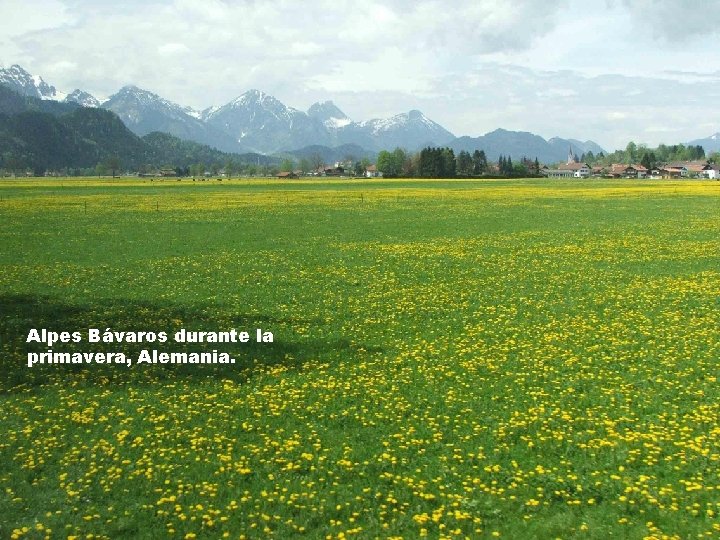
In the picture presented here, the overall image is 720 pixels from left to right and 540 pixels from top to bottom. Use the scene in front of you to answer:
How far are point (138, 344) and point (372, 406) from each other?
7657 millimetres

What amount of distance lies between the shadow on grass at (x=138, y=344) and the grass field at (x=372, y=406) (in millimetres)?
109

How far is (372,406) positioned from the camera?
520 inches

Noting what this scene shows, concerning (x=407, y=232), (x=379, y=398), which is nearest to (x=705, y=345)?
(x=379, y=398)

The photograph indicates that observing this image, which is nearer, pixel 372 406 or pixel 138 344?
Result: pixel 372 406

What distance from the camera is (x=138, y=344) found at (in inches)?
683

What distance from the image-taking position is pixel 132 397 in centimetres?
1363

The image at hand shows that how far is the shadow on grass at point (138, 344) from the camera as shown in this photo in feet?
49.8

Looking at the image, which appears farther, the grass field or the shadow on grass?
the shadow on grass

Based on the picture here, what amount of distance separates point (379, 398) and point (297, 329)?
610 centimetres

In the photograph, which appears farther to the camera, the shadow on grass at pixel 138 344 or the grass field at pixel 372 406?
the shadow on grass at pixel 138 344

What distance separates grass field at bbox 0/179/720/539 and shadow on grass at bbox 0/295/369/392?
0.11 metres

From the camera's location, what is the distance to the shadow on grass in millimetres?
15172

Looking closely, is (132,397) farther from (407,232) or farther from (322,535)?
(407,232)

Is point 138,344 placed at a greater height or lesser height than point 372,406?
greater
